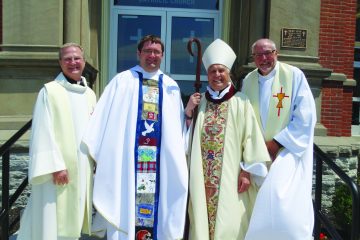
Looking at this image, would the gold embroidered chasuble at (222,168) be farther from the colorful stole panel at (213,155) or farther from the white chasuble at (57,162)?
the white chasuble at (57,162)

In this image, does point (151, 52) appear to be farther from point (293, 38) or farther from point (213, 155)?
point (293, 38)

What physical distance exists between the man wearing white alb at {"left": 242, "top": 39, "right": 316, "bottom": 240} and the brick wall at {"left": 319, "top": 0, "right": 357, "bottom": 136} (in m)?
3.45

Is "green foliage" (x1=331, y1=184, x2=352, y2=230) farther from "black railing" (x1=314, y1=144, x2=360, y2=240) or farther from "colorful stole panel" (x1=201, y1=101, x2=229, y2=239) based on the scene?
"colorful stole panel" (x1=201, y1=101, x2=229, y2=239)

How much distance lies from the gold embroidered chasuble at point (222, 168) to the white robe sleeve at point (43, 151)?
1.08 metres

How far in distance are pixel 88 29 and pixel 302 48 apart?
317 cm

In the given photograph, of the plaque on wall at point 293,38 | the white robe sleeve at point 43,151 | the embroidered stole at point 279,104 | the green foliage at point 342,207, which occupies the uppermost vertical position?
the plaque on wall at point 293,38

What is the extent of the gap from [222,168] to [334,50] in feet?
14.0

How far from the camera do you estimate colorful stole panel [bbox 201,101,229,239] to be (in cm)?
379

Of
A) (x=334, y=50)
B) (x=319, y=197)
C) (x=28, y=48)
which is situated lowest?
(x=319, y=197)

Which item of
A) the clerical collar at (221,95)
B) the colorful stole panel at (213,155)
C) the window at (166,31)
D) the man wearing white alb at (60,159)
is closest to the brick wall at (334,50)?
the window at (166,31)

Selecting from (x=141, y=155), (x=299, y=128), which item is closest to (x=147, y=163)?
(x=141, y=155)

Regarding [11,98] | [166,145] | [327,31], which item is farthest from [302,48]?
[11,98]

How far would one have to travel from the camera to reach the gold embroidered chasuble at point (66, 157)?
12.1 ft

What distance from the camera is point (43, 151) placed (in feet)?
11.8
